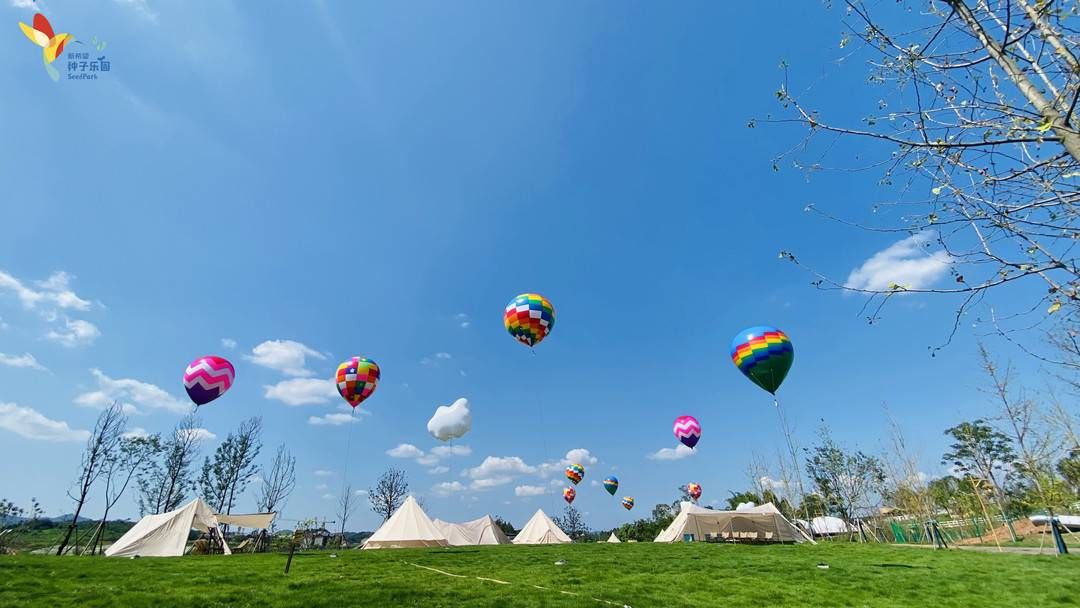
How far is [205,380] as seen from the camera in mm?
21938

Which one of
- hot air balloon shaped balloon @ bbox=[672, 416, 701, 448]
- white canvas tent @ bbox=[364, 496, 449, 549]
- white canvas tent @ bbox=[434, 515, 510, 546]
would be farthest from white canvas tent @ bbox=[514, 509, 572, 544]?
hot air balloon shaped balloon @ bbox=[672, 416, 701, 448]

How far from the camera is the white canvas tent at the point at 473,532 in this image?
33938 millimetres

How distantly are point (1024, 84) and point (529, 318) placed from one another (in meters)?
20.3

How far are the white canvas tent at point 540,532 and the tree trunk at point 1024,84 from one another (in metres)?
37.2

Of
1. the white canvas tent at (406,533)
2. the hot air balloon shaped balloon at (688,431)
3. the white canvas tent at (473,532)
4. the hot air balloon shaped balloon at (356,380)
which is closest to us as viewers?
the hot air balloon shaped balloon at (356,380)

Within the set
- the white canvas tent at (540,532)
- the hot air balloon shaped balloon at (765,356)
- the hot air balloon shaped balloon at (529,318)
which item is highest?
the hot air balloon shaped balloon at (529,318)

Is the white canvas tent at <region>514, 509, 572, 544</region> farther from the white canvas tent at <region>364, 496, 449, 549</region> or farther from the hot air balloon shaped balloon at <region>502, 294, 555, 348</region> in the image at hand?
the hot air balloon shaped balloon at <region>502, 294, 555, 348</region>

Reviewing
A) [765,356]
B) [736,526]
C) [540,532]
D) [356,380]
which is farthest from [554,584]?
[736,526]

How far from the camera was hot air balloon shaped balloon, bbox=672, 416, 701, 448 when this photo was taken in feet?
122

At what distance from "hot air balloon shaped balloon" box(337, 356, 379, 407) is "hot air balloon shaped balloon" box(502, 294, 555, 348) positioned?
28.8 feet

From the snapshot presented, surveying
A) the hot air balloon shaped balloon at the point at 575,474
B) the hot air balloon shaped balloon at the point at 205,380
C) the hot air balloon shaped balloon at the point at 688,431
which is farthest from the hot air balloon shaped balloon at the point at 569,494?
the hot air balloon shaped balloon at the point at 205,380

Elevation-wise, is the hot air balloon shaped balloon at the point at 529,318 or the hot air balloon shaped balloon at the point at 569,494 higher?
the hot air balloon shaped balloon at the point at 529,318

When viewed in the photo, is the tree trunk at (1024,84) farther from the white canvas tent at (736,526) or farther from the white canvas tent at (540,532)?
the white canvas tent at (540,532)

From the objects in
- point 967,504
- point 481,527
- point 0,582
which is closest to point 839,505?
point 967,504
